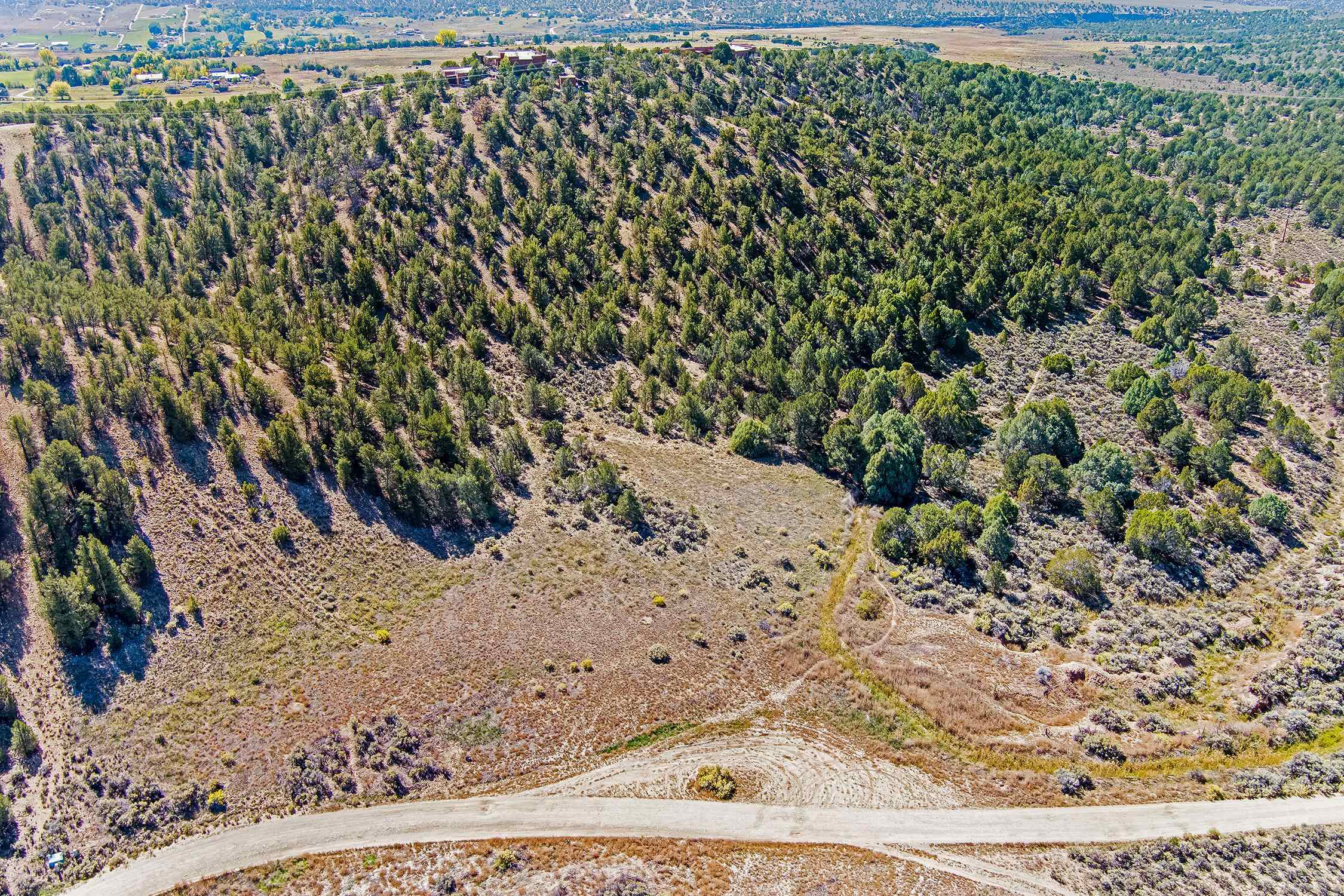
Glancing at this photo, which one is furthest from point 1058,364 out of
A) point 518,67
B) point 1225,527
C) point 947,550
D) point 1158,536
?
point 518,67

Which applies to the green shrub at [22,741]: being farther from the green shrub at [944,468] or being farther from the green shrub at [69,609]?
the green shrub at [944,468]

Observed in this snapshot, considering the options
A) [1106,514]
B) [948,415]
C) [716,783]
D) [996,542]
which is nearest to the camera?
[716,783]

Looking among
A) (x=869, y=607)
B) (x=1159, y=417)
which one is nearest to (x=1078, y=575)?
(x=869, y=607)

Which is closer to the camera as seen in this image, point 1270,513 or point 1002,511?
point 1002,511

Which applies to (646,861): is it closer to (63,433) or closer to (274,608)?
(274,608)

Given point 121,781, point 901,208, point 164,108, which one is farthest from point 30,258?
point 901,208

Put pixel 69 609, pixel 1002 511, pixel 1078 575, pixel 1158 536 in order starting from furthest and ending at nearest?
pixel 1002 511 → pixel 1158 536 → pixel 1078 575 → pixel 69 609

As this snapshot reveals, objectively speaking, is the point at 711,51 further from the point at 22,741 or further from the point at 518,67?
the point at 22,741

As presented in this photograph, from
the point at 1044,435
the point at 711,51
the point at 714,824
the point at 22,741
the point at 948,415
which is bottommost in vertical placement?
the point at 714,824

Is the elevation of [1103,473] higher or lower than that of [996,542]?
higher
